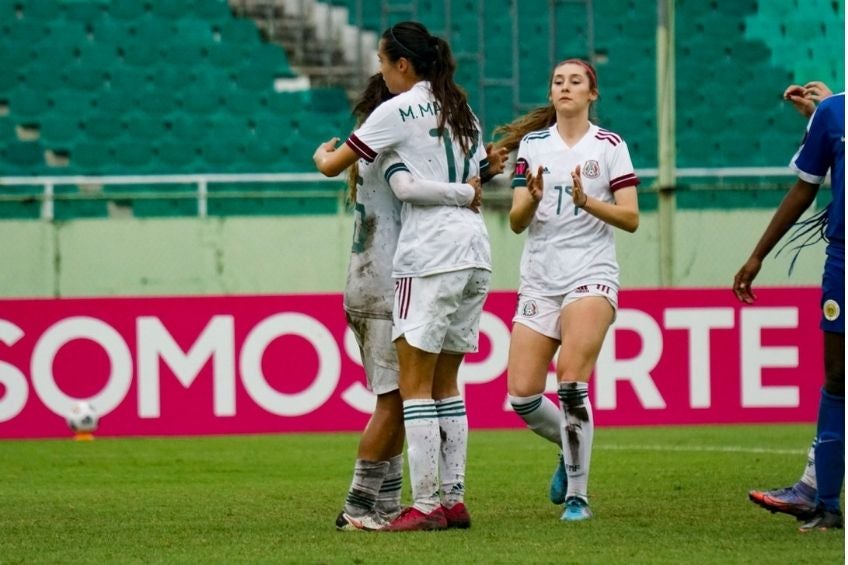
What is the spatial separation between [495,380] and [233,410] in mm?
1935

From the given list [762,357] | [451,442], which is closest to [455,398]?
[451,442]

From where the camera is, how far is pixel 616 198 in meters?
6.30

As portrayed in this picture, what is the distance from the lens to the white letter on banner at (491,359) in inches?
455

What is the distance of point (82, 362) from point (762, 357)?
5029mm

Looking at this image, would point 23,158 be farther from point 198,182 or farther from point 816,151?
point 816,151

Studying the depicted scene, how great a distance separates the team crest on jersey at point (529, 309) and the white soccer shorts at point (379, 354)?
32.7 inches

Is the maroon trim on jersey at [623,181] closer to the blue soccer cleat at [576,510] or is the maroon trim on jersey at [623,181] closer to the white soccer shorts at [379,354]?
the white soccer shorts at [379,354]

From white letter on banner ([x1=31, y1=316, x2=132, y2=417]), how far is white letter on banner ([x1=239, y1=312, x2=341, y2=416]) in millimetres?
862

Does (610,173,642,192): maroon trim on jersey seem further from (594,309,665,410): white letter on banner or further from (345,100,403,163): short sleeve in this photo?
(594,309,665,410): white letter on banner

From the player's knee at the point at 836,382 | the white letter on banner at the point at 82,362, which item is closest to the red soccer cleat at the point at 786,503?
the player's knee at the point at 836,382

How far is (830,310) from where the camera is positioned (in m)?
5.47

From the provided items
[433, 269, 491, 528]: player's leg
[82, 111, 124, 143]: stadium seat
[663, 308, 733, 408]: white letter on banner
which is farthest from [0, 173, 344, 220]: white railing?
[433, 269, 491, 528]: player's leg

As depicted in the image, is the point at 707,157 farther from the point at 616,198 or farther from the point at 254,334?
the point at 616,198

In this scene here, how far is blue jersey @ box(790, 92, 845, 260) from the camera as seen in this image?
5523 millimetres
